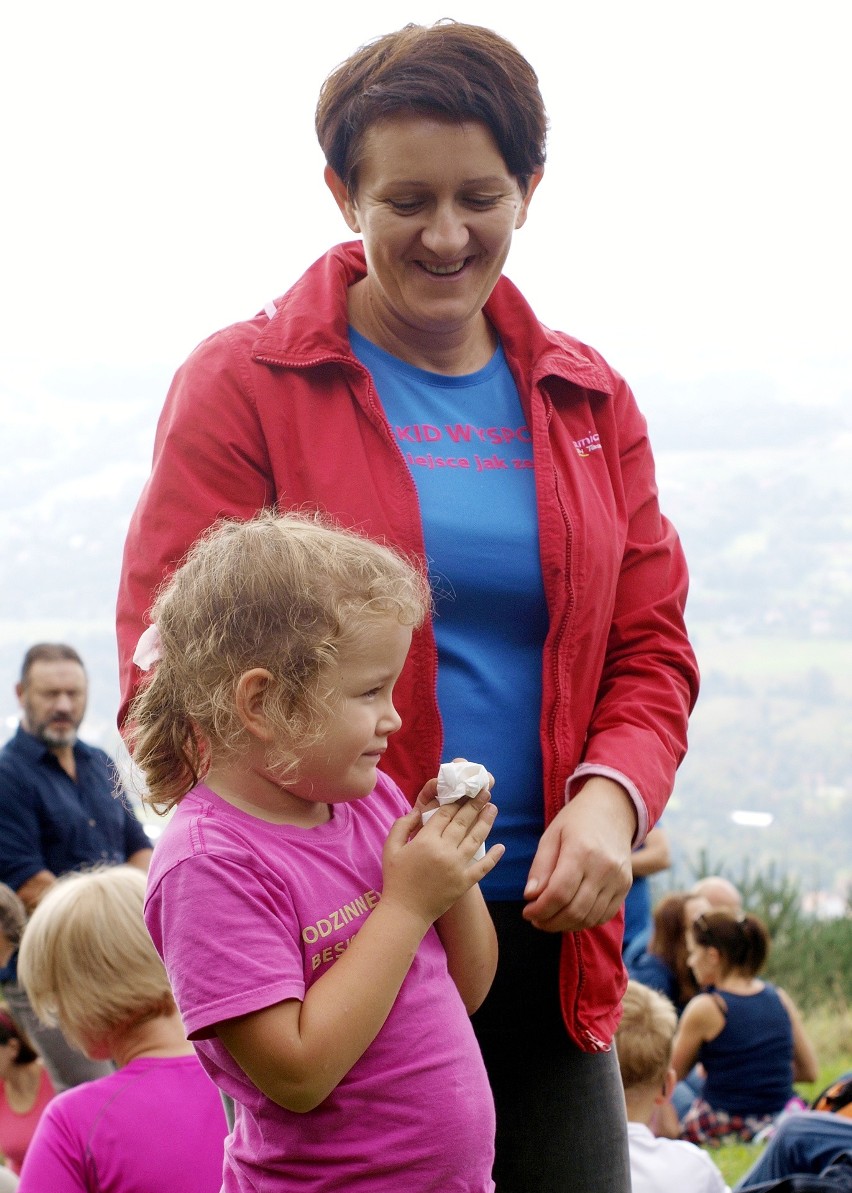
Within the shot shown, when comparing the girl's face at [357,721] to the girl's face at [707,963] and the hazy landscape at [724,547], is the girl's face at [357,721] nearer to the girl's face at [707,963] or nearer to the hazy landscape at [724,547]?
the girl's face at [707,963]

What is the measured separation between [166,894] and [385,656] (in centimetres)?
30

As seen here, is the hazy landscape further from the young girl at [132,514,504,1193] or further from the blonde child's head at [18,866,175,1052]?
the young girl at [132,514,504,1193]

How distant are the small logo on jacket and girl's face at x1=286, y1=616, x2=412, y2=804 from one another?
0.47 m

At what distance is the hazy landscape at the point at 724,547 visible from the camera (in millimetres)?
18625

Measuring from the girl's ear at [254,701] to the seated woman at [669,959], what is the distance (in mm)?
4476

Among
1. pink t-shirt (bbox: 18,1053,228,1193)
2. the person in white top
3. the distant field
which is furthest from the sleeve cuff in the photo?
the distant field

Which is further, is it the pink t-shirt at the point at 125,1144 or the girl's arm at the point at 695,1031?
the girl's arm at the point at 695,1031

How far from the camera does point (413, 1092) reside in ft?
4.41

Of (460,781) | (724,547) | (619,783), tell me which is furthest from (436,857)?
(724,547)

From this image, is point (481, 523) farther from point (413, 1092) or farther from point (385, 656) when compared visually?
point (413, 1092)

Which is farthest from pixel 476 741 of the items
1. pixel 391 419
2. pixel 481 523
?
pixel 391 419

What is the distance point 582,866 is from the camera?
151cm

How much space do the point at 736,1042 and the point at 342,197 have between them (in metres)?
3.82

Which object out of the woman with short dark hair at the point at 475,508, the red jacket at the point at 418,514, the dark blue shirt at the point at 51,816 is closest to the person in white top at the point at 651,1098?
the woman with short dark hair at the point at 475,508
